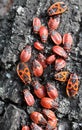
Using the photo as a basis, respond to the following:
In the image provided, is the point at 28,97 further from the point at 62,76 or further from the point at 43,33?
the point at 43,33

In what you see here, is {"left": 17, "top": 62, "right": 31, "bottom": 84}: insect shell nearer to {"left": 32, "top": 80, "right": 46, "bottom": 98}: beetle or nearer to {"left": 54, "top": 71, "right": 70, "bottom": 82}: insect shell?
{"left": 32, "top": 80, "right": 46, "bottom": 98}: beetle

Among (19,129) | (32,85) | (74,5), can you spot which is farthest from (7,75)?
(74,5)

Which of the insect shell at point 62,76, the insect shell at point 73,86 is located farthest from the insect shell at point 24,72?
the insect shell at point 73,86

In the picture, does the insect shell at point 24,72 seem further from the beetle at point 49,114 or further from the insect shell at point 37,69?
the beetle at point 49,114

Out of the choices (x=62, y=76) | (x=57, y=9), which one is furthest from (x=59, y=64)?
(x=57, y=9)

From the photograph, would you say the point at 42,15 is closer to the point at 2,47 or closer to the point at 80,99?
the point at 2,47

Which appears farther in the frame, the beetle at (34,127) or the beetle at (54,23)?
the beetle at (54,23)

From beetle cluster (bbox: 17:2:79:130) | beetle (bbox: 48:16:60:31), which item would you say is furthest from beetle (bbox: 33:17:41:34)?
beetle (bbox: 48:16:60:31)
